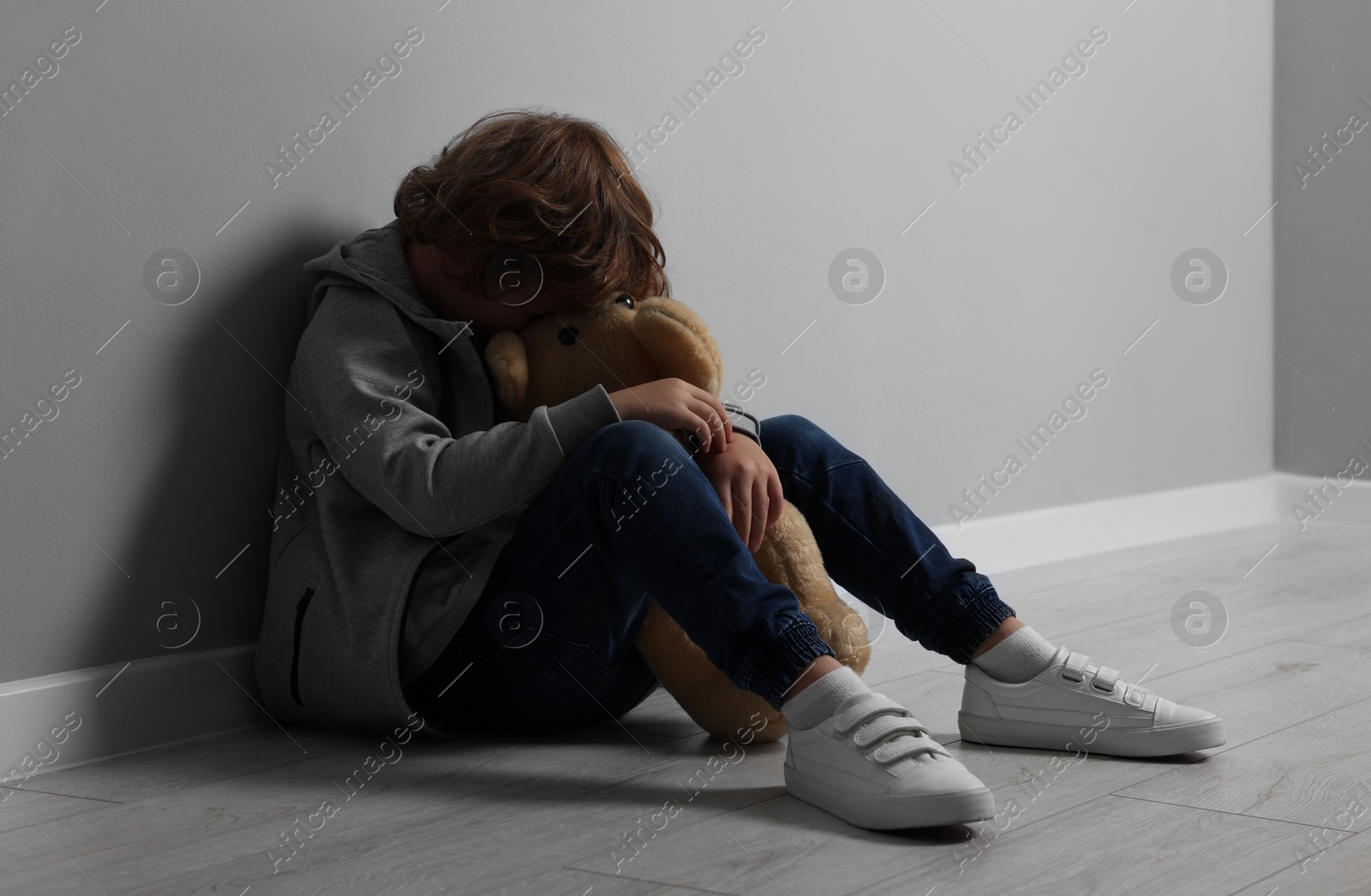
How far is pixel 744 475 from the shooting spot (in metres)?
1.12

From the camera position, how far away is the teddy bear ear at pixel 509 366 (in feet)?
3.90

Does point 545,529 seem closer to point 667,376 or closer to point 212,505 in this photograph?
point 667,376

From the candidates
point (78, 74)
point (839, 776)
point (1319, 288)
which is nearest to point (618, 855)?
point (839, 776)

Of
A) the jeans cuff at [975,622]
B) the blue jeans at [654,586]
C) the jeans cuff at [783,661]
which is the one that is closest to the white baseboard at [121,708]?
the blue jeans at [654,586]

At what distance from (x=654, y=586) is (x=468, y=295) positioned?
15.2 inches

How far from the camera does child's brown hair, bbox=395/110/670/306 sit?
119 centimetres

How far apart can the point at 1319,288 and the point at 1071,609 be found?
5.24ft

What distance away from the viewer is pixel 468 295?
4.07 feet

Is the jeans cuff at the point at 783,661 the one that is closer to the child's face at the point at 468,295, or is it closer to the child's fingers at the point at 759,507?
the child's fingers at the point at 759,507

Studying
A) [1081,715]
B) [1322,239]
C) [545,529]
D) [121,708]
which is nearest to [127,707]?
[121,708]

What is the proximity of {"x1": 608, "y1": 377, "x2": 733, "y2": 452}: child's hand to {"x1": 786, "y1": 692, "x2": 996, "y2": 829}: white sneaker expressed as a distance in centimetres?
27

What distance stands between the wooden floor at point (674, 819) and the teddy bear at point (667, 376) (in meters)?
0.05

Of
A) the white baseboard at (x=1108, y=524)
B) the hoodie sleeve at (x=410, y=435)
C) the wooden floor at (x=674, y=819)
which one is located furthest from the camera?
the white baseboard at (x=1108, y=524)

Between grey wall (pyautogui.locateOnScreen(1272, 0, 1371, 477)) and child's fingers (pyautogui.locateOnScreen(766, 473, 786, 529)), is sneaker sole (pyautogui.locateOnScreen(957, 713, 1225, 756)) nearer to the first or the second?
child's fingers (pyautogui.locateOnScreen(766, 473, 786, 529))
